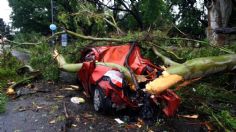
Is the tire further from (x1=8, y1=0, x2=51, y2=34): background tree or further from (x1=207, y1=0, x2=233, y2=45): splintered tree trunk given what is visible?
(x1=8, y1=0, x2=51, y2=34): background tree

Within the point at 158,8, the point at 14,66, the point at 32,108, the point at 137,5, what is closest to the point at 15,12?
the point at 137,5

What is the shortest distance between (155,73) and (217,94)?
1.76 metres

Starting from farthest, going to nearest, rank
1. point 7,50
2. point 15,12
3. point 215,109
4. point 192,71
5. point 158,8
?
point 15,12 < point 158,8 < point 7,50 < point 215,109 < point 192,71

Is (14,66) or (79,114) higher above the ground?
(14,66)

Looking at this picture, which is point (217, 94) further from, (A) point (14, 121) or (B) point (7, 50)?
(B) point (7, 50)

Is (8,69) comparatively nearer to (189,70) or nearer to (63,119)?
(63,119)

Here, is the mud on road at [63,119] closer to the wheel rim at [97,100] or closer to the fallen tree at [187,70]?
the wheel rim at [97,100]

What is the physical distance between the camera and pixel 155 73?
5.77 m

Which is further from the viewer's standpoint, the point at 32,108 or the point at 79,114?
Result: the point at 32,108

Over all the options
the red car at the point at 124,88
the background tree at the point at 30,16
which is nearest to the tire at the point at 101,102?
the red car at the point at 124,88

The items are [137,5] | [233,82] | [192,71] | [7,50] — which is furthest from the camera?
[137,5]

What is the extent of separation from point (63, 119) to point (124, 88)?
47.2 inches

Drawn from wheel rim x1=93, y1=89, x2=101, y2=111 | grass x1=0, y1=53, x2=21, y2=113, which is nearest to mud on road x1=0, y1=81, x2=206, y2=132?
wheel rim x1=93, y1=89, x2=101, y2=111

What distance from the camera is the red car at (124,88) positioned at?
542cm
